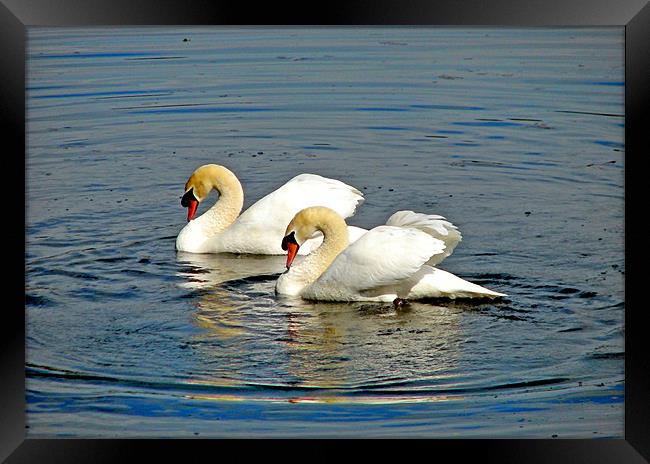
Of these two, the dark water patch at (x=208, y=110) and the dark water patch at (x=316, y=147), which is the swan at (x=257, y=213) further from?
the dark water patch at (x=208, y=110)

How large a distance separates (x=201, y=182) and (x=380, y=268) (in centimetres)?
261

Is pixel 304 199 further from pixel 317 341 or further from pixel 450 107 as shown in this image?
pixel 317 341

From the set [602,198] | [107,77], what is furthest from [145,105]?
[602,198]

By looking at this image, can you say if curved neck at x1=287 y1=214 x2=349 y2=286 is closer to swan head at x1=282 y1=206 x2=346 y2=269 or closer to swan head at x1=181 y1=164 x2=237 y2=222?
swan head at x1=282 y1=206 x2=346 y2=269

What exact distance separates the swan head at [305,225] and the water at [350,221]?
34 cm

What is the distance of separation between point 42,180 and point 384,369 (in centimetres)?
207

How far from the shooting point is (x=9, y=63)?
8.23 metres

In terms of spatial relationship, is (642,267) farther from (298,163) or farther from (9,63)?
(298,163)

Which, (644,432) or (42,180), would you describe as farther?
(42,180)

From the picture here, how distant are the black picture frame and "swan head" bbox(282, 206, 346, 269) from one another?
10.3 ft

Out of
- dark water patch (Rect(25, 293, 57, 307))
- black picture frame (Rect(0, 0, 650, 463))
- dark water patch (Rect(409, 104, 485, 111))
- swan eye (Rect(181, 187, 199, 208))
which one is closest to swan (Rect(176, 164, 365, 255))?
swan eye (Rect(181, 187, 199, 208))

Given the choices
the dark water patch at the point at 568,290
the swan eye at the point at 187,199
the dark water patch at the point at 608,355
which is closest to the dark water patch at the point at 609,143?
the dark water patch at the point at 608,355

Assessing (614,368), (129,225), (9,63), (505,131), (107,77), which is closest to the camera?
(9,63)

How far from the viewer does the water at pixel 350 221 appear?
28.3 ft
